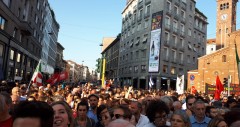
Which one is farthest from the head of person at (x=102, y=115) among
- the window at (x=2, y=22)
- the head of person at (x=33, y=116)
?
the window at (x=2, y=22)

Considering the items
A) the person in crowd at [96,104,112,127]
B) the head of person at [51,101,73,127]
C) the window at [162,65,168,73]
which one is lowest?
the person in crowd at [96,104,112,127]

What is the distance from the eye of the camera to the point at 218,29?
248 ft

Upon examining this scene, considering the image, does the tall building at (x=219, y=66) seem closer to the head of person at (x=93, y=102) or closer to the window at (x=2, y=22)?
the window at (x=2, y=22)

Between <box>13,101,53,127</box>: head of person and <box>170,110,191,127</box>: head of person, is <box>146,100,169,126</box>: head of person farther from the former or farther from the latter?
<box>13,101,53,127</box>: head of person

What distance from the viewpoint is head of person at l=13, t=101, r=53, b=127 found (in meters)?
2.05

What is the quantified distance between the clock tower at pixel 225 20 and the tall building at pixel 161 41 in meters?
15.2

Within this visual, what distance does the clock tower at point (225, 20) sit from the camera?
235 ft

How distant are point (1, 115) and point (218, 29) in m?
78.2

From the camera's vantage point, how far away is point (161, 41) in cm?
4634

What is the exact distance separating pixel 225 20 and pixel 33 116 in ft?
256

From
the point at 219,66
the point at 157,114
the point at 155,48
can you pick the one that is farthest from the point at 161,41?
the point at 157,114

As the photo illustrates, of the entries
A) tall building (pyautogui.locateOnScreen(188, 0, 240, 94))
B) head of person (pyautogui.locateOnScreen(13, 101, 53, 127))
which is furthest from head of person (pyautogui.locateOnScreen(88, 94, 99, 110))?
tall building (pyautogui.locateOnScreen(188, 0, 240, 94))

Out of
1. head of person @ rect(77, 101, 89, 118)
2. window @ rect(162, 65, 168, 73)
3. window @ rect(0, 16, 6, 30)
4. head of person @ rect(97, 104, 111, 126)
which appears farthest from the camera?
window @ rect(162, 65, 168, 73)

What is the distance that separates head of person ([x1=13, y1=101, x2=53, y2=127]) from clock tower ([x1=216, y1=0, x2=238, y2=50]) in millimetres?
75022
